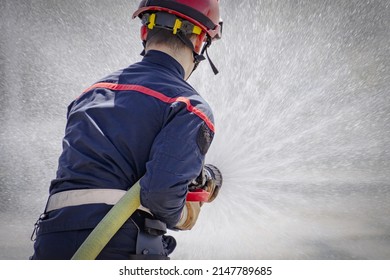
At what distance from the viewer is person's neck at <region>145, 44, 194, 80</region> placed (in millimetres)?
2473

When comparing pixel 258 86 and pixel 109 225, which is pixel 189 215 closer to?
pixel 109 225

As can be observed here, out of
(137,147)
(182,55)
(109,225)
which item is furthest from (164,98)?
(109,225)

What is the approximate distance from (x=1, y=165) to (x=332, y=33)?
4.38 m

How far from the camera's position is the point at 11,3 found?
701cm

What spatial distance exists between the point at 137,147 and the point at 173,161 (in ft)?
0.57

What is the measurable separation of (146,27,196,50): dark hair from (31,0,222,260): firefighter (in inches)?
11.2

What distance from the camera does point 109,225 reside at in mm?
2018

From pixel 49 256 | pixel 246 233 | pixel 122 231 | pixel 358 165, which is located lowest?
pixel 246 233

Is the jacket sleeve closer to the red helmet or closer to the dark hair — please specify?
the dark hair

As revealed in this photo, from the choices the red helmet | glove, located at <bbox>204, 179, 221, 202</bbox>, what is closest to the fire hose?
glove, located at <bbox>204, 179, 221, 202</bbox>

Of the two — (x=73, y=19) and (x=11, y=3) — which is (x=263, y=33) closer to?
(x=73, y=19)

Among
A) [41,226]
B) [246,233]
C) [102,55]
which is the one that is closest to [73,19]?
[102,55]

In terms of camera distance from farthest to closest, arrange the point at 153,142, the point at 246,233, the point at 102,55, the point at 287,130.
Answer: the point at 102,55, the point at 287,130, the point at 246,233, the point at 153,142

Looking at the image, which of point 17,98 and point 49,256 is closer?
point 49,256
